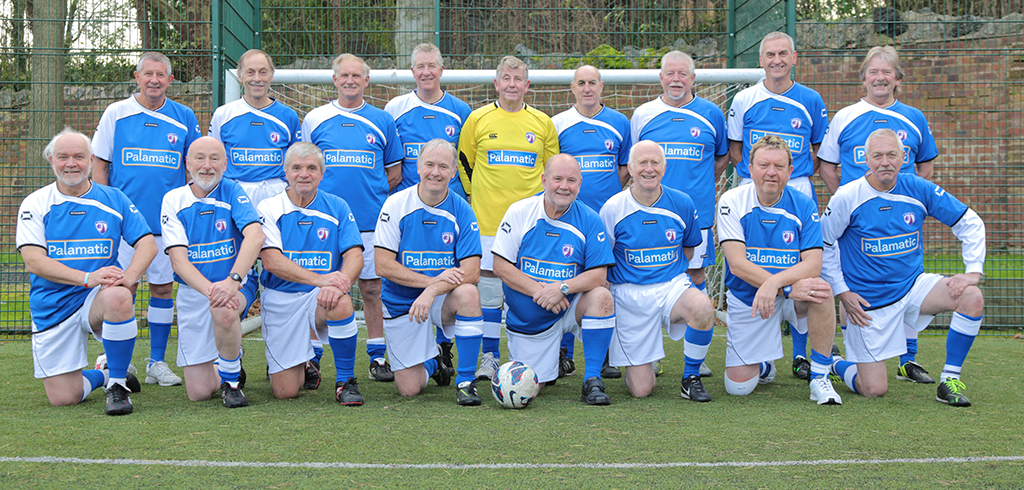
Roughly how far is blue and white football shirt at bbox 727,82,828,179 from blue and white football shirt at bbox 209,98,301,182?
3135 mm

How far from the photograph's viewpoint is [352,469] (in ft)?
9.62

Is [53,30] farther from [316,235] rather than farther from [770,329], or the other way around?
[770,329]

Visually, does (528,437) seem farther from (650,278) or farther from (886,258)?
(886,258)

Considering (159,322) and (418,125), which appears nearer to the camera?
(159,322)

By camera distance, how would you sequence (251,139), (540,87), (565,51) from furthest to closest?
1. (540,87)
2. (565,51)
3. (251,139)

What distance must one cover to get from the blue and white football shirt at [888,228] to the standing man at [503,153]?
1.89m

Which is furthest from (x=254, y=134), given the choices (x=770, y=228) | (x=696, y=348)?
(x=770, y=228)

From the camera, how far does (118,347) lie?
13.4 ft

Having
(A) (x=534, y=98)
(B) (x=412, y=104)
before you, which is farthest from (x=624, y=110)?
(B) (x=412, y=104)

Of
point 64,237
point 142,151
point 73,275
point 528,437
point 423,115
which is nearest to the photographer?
point 528,437

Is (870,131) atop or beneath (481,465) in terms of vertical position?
atop

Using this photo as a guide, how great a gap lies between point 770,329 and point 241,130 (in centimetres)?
358

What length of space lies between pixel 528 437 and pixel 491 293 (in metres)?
1.93

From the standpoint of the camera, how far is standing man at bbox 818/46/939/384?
5.11 meters
